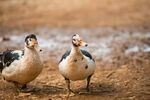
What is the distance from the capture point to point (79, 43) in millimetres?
4293

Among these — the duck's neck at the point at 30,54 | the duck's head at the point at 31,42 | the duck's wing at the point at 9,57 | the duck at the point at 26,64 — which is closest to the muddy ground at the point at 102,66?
the duck at the point at 26,64

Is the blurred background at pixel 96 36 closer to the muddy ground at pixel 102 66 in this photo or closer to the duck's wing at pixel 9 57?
the muddy ground at pixel 102 66

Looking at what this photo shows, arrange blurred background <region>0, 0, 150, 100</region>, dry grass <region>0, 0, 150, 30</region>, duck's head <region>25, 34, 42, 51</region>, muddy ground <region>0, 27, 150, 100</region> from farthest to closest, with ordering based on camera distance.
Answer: dry grass <region>0, 0, 150, 30</region> → blurred background <region>0, 0, 150, 100</region> → muddy ground <region>0, 27, 150, 100</region> → duck's head <region>25, 34, 42, 51</region>

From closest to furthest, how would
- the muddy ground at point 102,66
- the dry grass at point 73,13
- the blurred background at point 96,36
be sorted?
1. the muddy ground at point 102,66
2. the blurred background at point 96,36
3. the dry grass at point 73,13

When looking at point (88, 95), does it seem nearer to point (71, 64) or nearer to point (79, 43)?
point (71, 64)

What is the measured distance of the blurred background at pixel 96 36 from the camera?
514 cm

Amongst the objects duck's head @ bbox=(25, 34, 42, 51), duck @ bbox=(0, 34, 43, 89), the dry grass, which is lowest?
duck @ bbox=(0, 34, 43, 89)

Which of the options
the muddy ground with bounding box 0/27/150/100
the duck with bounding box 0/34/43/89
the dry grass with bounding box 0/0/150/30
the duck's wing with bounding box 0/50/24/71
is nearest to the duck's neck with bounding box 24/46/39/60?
the duck with bounding box 0/34/43/89

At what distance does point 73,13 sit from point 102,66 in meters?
7.83

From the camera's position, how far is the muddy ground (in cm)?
475

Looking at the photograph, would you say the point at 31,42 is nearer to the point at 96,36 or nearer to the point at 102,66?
the point at 102,66

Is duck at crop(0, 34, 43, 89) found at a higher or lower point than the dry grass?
lower

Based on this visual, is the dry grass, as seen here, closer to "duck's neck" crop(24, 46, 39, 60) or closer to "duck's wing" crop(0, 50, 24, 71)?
"duck's wing" crop(0, 50, 24, 71)

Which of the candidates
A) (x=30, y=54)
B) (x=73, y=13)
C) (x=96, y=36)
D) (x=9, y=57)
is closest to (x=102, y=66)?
(x=30, y=54)
